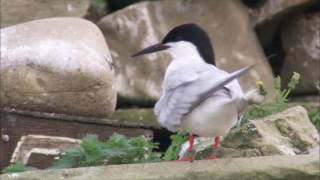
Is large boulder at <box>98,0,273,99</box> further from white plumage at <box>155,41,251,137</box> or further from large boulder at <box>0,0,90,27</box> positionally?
white plumage at <box>155,41,251,137</box>

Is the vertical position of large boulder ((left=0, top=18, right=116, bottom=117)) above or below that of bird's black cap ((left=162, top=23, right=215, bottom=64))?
below

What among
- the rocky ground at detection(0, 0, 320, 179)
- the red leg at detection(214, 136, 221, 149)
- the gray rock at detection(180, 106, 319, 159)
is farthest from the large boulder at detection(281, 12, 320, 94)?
the red leg at detection(214, 136, 221, 149)

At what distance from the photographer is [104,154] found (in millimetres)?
3117

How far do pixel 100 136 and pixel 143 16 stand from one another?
0.89m

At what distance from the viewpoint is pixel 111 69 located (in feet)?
13.2

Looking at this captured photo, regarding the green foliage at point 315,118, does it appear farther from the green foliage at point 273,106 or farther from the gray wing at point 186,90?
the gray wing at point 186,90

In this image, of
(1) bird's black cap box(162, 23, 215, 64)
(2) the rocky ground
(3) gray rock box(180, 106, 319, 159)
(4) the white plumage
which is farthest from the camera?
(3) gray rock box(180, 106, 319, 159)

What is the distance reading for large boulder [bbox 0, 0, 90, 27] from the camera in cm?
457

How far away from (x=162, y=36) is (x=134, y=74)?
0.74ft

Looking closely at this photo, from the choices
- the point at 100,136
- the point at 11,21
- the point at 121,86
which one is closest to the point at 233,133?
the point at 100,136

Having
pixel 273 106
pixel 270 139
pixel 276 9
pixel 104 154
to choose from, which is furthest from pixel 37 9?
pixel 270 139

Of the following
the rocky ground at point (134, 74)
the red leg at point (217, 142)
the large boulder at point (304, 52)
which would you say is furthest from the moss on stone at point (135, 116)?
the red leg at point (217, 142)

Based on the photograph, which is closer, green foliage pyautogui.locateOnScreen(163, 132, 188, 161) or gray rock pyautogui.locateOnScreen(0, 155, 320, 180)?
gray rock pyautogui.locateOnScreen(0, 155, 320, 180)

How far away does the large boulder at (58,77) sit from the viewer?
3980 millimetres
